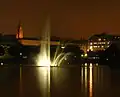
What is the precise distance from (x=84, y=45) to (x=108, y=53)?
9285 centimetres

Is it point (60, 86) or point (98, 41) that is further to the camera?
point (98, 41)

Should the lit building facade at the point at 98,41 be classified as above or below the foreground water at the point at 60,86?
above

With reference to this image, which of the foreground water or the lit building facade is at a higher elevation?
the lit building facade

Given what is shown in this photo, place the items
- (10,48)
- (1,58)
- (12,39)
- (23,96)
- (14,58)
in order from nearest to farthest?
(23,96) < (1,58) < (14,58) < (10,48) < (12,39)

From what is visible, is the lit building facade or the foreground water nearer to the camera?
the foreground water

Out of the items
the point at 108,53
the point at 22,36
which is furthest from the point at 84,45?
the point at 108,53

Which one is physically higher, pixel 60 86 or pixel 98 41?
pixel 98 41

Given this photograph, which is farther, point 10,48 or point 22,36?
point 22,36

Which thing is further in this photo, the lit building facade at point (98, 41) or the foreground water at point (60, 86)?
the lit building facade at point (98, 41)

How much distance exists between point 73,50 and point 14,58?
899 inches

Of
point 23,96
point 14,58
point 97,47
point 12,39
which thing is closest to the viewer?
point 23,96

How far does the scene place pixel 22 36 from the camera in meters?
170

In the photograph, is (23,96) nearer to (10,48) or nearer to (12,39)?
(10,48)

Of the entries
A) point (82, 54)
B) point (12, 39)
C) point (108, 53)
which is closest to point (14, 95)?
A: point (108, 53)
